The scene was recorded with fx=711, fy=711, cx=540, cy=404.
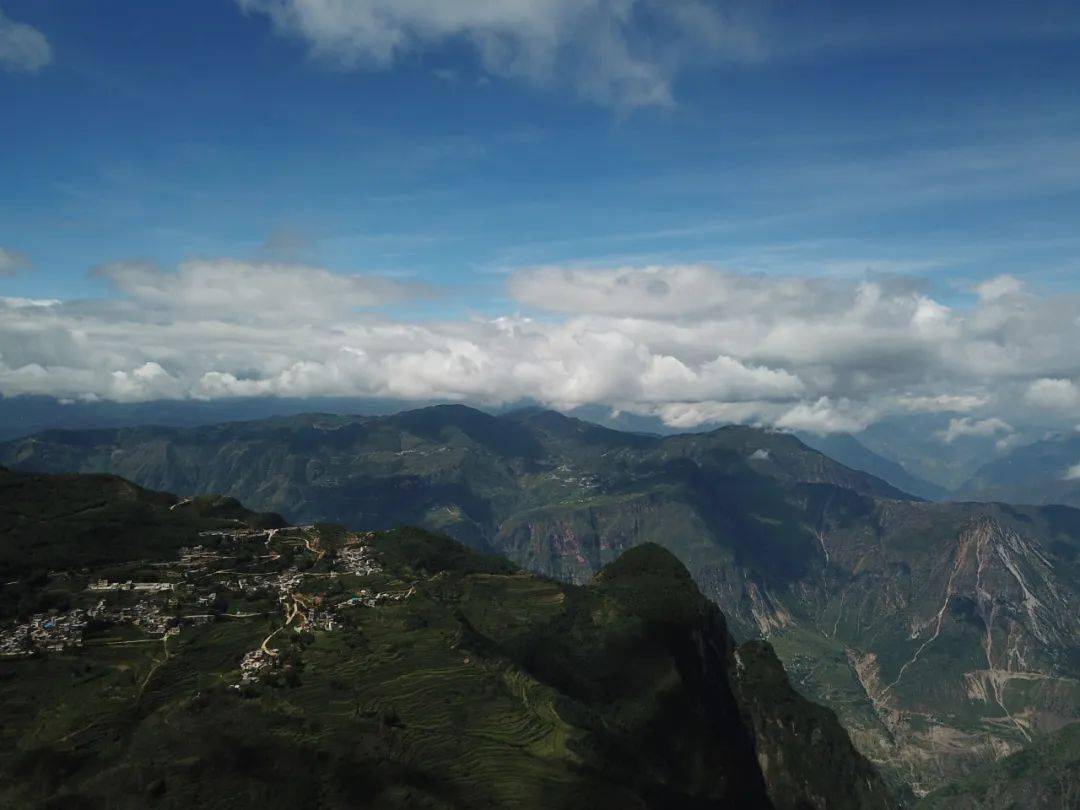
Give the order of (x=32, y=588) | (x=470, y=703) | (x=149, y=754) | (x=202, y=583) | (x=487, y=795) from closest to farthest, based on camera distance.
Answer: (x=149, y=754) → (x=487, y=795) → (x=470, y=703) → (x=32, y=588) → (x=202, y=583)

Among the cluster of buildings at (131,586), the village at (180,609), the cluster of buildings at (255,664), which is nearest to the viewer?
the cluster of buildings at (255,664)

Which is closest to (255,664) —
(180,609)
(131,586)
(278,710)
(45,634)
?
(278,710)

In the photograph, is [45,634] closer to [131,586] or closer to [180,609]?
[180,609]

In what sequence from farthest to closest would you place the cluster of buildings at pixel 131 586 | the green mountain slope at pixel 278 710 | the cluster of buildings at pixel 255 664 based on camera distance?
the cluster of buildings at pixel 131 586 → the cluster of buildings at pixel 255 664 → the green mountain slope at pixel 278 710

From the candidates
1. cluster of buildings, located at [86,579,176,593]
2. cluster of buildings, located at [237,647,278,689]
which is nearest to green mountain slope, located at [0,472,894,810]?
cluster of buildings, located at [237,647,278,689]

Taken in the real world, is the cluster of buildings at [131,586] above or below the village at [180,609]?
above

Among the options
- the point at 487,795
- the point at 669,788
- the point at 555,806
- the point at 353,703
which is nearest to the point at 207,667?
the point at 353,703

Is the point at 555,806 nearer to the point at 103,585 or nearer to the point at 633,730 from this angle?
the point at 633,730

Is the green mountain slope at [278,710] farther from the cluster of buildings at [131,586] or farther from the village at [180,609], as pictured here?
→ the cluster of buildings at [131,586]

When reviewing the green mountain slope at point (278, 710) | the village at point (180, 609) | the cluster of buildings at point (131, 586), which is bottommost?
the green mountain slope at point (278, 710)

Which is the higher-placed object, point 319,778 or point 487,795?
point 319,778

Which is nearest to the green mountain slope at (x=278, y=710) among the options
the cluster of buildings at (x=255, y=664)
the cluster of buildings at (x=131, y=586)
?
the cluster of buildings at (x=255, y=664)
